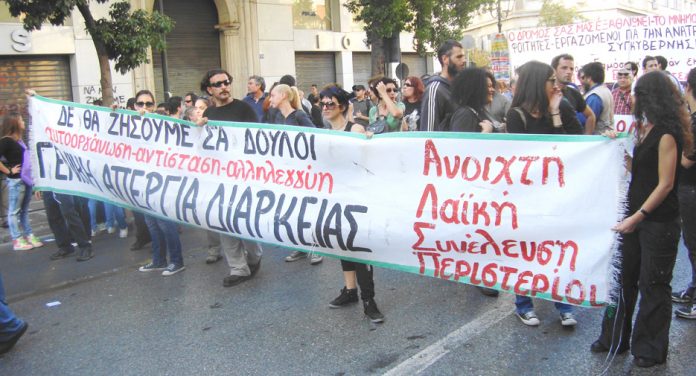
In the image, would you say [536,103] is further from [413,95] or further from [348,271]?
[413,95]

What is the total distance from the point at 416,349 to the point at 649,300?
4.66 feet

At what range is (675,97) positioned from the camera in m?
3.44

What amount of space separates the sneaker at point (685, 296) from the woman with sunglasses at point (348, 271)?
223 centimetres

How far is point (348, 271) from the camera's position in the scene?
4.79m

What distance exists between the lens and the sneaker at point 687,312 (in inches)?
170

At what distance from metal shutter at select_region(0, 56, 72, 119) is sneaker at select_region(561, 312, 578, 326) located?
42.0 ft

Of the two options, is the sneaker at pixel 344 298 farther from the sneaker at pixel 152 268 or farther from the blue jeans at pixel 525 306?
the sneaker at pixel 152 268

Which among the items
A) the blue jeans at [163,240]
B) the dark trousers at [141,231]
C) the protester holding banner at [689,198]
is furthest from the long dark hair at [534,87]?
the dark trousers at [141,231]

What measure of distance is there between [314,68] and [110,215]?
1446cm

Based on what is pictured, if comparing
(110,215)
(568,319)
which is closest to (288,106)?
(568,319)

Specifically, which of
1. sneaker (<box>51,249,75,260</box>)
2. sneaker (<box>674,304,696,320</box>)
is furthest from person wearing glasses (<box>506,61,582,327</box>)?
sneaker (<box>51,249,75,260</box>)

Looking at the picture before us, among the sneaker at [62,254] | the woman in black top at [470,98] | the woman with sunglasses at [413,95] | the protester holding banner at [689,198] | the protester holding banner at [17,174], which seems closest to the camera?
the protester holding banner at [689,198]

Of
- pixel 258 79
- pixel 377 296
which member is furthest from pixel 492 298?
pixel 258 79

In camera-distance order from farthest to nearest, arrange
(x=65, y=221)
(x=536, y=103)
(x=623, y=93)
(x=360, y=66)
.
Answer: (x=360, y=66) → (x=623, y=93) → (x=65, y=221) → (x=536, y=103)
